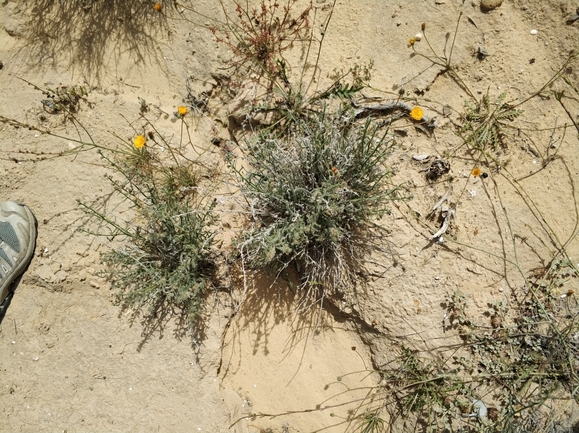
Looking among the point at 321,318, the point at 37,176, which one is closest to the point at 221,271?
the point at 321,318

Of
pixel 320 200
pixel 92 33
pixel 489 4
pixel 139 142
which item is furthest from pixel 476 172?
pixel 92 33

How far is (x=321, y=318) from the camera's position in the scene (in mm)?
2861

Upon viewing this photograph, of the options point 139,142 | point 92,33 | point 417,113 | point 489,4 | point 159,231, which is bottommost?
point 159,231

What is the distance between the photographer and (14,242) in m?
2.98

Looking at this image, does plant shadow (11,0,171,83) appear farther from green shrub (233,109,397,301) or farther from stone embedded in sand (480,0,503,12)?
stone embedded in sand (480,0,503,12)

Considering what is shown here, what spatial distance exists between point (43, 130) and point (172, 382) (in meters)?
Result: 2.03

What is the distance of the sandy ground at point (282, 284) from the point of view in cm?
271

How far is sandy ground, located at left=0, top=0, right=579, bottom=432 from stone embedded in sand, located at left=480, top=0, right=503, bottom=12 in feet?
0.14

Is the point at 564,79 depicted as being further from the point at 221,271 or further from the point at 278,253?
the point at 221,271

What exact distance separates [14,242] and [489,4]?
11.7 feet

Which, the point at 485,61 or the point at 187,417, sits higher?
the point at 485,61

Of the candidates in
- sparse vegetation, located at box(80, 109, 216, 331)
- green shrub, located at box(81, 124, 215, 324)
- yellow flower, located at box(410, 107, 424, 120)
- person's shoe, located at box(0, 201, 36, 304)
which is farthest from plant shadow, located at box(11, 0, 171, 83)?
yellow flower, located at box(410, 107, 424, 120)

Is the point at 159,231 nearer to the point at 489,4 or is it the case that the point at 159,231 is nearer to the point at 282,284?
the point at 282,284

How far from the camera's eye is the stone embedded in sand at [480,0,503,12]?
284cm
